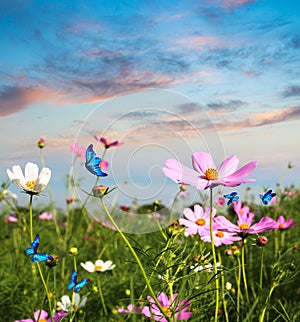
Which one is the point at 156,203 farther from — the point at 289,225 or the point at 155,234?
the point at 155,234

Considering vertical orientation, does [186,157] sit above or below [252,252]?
above

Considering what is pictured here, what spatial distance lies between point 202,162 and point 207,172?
0.02 meters

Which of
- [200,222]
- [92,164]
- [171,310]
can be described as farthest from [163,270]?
[200,222]

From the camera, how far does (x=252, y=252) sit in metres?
2.05

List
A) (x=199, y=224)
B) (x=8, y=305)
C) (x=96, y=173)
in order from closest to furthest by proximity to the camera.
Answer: (x=96, y=173), (x=199, y=224), (x=8, y=305)

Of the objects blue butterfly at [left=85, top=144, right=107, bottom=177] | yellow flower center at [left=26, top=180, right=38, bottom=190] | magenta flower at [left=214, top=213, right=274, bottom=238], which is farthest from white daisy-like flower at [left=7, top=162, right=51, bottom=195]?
magenta flower at [left=214, top=213, right=274, bottom=238]

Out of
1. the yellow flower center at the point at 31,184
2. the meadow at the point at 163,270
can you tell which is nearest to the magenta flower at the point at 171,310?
the meadow at the point at 163,270

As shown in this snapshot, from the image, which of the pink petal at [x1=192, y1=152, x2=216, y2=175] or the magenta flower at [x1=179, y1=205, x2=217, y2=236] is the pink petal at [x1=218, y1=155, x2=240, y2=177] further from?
the magenta flower at [x1=179, y1=205, x2=217, y2=236]

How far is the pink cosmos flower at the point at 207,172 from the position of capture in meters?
0.62

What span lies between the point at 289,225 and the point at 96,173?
37.1 inches


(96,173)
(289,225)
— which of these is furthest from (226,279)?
(96,173)

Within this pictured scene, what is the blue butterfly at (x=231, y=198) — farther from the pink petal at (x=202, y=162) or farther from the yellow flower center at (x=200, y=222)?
the yellow flower center at (x=200, y=222)

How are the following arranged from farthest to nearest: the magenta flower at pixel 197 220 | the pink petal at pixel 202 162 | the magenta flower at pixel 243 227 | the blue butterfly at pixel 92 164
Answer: the magenta flower at pixel 197 220
the magenta flower at pixel 243 227
the pink petal at pixel 202 162
the blue butterfly at pixel 92 164

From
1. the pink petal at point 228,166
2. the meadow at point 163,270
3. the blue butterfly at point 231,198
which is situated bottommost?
the meadow at point 163,270
